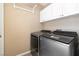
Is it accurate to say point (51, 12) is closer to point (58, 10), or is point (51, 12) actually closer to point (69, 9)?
point (58, 10)

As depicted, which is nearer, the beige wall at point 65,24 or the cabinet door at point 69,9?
the cabinet door at point 69,9

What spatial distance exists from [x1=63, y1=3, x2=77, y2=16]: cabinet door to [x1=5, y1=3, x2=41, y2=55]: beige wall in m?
0.30

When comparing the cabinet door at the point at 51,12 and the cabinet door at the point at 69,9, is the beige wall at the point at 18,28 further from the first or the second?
the cabinet door at the point at 69,9

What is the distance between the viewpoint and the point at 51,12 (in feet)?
3.87

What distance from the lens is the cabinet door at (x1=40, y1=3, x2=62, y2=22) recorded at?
105 centimetres

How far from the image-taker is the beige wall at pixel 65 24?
0.93 meters

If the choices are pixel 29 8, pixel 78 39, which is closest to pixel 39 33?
pixel 29 8

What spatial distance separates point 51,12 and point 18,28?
0.48 m

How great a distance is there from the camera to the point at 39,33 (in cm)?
98

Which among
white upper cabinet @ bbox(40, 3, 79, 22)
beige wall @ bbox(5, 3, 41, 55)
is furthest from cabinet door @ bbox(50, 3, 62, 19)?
beige wall @ bbox(5, 3, 41, 55)

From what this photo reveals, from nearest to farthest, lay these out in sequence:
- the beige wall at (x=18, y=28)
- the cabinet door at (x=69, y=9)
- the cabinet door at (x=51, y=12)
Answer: the cabinet door at (x=69, y=9) → the beige wall at (x=18, y=28) → the cabinet door at (x=51, y=12)

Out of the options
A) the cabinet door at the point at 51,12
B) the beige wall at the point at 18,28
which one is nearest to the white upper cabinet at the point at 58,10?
the cabinet door at the point at 51,12

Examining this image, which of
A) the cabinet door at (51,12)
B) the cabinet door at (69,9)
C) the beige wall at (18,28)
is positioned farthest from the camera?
the cabinet door at (51,12)

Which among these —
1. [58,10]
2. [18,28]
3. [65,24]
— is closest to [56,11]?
[58,10]
